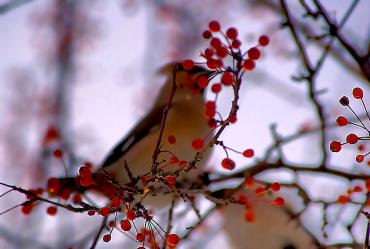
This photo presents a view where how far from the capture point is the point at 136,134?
327 centimetres

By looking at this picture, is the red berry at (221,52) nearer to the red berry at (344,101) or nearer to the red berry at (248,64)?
the red berry at (248,64)

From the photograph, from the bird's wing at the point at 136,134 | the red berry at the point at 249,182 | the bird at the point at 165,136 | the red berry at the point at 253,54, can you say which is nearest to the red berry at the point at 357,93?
the red berry at the point at 253,54

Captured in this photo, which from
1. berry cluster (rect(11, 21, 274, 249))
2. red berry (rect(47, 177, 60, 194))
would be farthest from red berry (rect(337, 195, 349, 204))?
red berry (rect(47, 177, 60, 194))

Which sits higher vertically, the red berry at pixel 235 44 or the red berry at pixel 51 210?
the red berry at pixel 51 210

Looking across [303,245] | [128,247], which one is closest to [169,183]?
[303,245]

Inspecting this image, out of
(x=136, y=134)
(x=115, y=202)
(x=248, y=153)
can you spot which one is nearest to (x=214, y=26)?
(x=248, y=153)

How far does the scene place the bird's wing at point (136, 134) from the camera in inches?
122

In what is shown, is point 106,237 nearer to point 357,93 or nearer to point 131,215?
point 131,215

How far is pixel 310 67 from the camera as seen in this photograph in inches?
87.1

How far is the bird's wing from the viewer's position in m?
3.11

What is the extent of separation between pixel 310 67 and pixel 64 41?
353 centimetres

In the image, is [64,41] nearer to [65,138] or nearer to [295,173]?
[65,138]

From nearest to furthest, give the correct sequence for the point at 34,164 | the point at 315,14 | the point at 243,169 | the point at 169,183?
1. the point at 169,183
2. the point at 315,14
3. the point at 243,169
4. the point at 34,164

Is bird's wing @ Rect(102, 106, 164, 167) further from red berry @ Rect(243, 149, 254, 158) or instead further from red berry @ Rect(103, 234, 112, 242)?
red berry @ Rect(103, 234, 112, 242)
